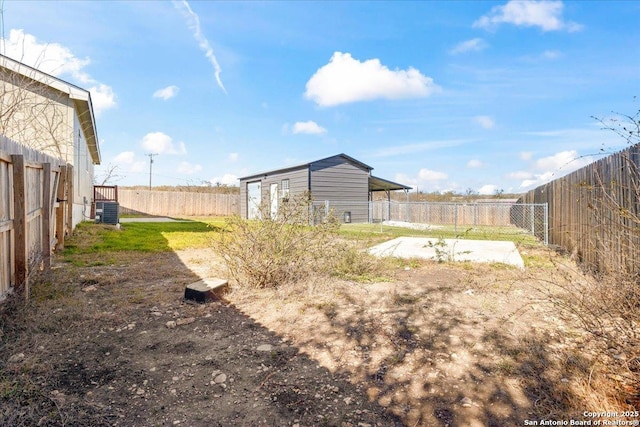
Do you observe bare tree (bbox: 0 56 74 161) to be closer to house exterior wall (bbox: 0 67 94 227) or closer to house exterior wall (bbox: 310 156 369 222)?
house exterior wall (bbox: 0 67 94 227)

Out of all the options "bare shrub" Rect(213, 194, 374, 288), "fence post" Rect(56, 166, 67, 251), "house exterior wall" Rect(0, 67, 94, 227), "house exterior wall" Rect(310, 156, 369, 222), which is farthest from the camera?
"house exterior wall" Rect(310, 156, 369, 222)

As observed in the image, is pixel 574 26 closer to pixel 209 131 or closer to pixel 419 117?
pixel 419 117

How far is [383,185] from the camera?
19750 mm

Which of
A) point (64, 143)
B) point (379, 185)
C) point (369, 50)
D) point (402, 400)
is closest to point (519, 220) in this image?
point (379, 185)

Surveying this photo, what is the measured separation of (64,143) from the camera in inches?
360

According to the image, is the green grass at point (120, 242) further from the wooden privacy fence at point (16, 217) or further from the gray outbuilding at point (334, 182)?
the gray outbuilding at point (334, 182)

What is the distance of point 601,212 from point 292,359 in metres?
3.97

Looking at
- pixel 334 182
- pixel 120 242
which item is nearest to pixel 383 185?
pixel 334 182

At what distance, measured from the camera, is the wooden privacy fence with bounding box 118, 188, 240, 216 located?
2455 cm

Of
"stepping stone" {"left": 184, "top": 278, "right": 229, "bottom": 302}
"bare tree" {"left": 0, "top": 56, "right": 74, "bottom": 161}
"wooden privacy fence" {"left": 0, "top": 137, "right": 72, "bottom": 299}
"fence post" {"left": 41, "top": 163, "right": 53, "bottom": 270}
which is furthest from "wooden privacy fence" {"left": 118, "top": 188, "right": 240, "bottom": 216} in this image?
"stepping stone" {"left": 184, "top": 278, "right": 229, "bottom": 302}

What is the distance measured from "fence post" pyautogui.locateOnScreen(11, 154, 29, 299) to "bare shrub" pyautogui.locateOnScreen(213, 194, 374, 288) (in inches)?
77.4

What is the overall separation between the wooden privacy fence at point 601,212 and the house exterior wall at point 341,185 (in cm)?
840

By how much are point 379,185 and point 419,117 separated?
20.2 ft

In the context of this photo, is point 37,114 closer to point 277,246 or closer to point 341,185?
point 277,246
